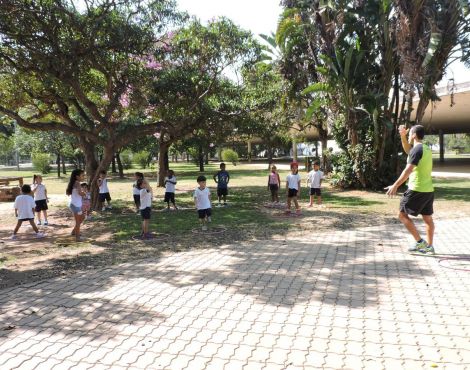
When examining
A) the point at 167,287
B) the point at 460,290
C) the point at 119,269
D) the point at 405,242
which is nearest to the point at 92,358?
the point at 167,287

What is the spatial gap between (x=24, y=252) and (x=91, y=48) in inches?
191

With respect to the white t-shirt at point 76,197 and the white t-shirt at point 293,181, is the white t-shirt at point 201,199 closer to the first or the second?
the white t-shirt at point 76,197

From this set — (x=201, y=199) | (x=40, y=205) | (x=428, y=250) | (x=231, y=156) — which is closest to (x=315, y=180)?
(x=201, y=199)

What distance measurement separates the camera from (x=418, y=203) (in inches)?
243

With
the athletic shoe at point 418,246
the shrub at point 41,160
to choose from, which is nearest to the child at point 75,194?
the athletic shoe at point 418,246

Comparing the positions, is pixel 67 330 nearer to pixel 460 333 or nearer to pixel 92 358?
pixel 92 358

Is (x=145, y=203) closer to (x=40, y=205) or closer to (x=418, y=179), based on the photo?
(x=40, y=205)

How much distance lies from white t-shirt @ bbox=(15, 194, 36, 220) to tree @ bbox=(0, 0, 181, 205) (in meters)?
3.04

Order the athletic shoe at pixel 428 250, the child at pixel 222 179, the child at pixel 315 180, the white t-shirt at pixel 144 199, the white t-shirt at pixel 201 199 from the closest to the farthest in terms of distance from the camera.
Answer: the athletic shoe at pixel 428 250
the white t-shirt at pixel 144 199
the white t-shirt at pixel 201 199
the child at pixel 315 180
the child at pixel 222 179

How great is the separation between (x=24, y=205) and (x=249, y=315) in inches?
263

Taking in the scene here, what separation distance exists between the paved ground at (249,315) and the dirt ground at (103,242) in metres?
0.71

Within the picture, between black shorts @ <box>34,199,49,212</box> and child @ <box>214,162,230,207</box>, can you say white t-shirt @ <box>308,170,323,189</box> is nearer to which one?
child @ <box>214,162,230,207</box>

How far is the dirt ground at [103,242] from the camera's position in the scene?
261 inches

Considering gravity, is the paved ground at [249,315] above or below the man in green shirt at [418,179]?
below
